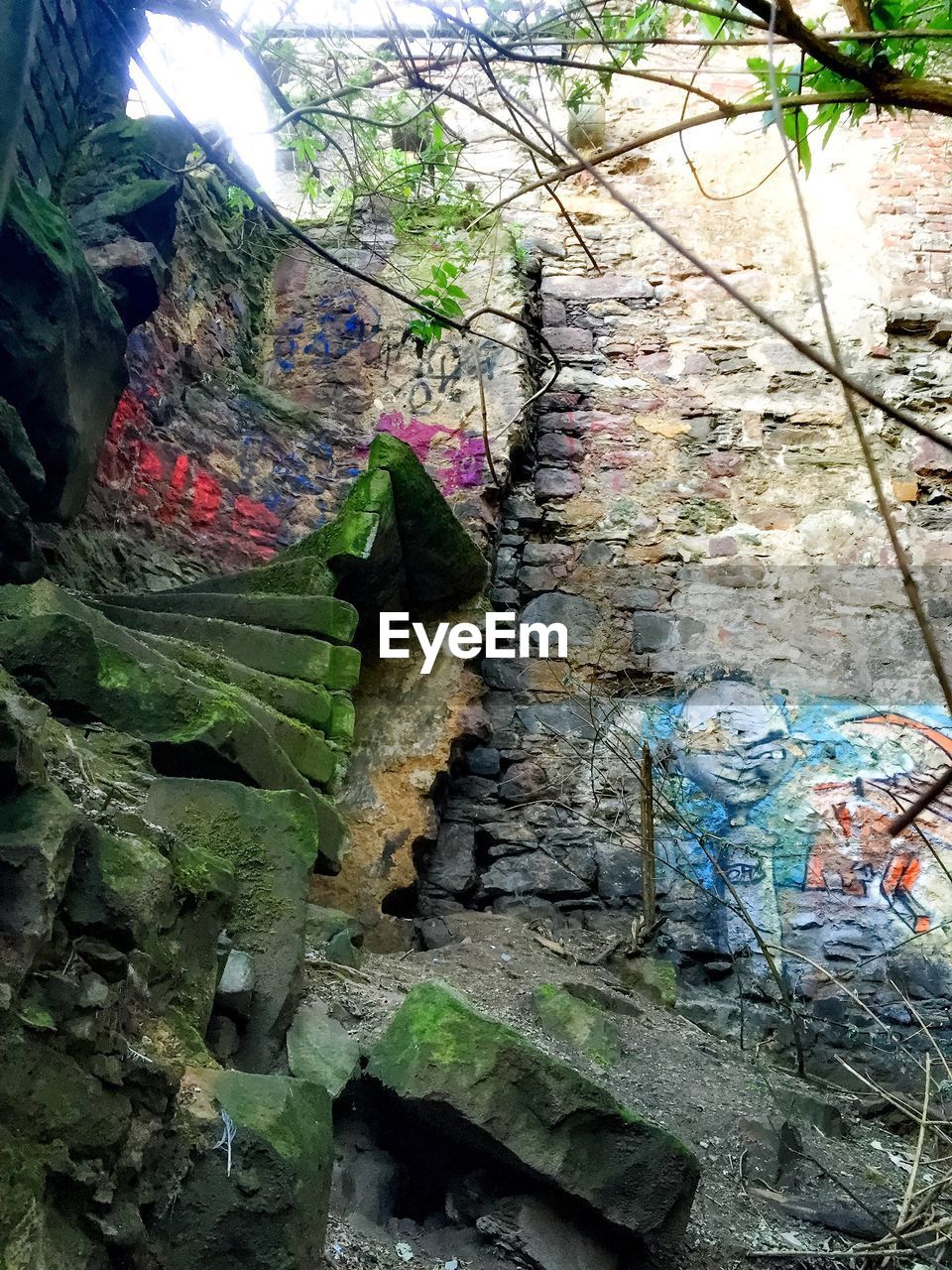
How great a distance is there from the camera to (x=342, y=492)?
464 centimetres

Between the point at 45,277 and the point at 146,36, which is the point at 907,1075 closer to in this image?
the point at 45,277

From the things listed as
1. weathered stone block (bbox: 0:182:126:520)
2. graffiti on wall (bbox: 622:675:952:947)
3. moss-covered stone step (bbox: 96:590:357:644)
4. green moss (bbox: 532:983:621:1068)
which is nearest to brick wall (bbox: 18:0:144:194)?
weathered stone block (bbox: 0:182:126:520)

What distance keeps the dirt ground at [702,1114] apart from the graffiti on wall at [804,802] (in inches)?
29.5

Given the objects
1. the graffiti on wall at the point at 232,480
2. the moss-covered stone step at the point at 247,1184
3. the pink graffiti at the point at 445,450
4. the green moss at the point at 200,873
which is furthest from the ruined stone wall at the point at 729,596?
the moss-covered stone step at the point at 247,1184

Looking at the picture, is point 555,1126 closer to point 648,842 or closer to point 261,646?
point 261,646

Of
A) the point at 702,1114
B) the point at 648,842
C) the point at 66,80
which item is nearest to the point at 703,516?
the point at 648,842

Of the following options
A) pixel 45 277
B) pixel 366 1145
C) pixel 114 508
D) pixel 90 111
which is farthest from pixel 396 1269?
pixel 90 111

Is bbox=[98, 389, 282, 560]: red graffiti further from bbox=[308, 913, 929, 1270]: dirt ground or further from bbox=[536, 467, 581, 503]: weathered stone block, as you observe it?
bbox=[308, 913, 929, 1270]: dirt ground

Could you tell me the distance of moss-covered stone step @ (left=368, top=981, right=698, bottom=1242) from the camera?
5.54 feet

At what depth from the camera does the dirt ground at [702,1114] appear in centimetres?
180

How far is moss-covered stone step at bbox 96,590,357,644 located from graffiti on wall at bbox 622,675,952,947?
1495mm

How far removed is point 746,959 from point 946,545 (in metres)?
2.21

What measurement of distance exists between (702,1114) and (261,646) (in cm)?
170

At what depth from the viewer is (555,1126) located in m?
1.71
